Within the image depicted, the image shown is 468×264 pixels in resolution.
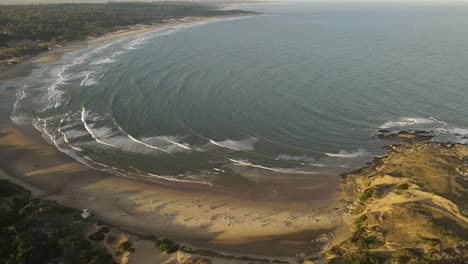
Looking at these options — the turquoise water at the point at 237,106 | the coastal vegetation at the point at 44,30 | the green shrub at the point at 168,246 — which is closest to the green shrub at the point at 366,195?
the turquoise water at the point at 237,106

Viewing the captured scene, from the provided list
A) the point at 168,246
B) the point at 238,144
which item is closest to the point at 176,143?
the point at 238,144

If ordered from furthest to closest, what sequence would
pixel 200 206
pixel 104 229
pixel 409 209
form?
1. pixel 200 206
2. pixel 409 209
3. pixel 104 229

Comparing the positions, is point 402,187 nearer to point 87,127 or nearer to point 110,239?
point 110,239

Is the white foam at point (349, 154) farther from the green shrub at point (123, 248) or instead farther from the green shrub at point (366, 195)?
the green shrub at point (123, 248)

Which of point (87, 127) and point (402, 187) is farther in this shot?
point (87, 127)

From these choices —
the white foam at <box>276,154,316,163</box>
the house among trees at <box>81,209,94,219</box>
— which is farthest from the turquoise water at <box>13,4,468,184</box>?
the house among trees at <box>81,209,94,219</box>

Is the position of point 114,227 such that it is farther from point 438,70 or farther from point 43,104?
point 438,70
